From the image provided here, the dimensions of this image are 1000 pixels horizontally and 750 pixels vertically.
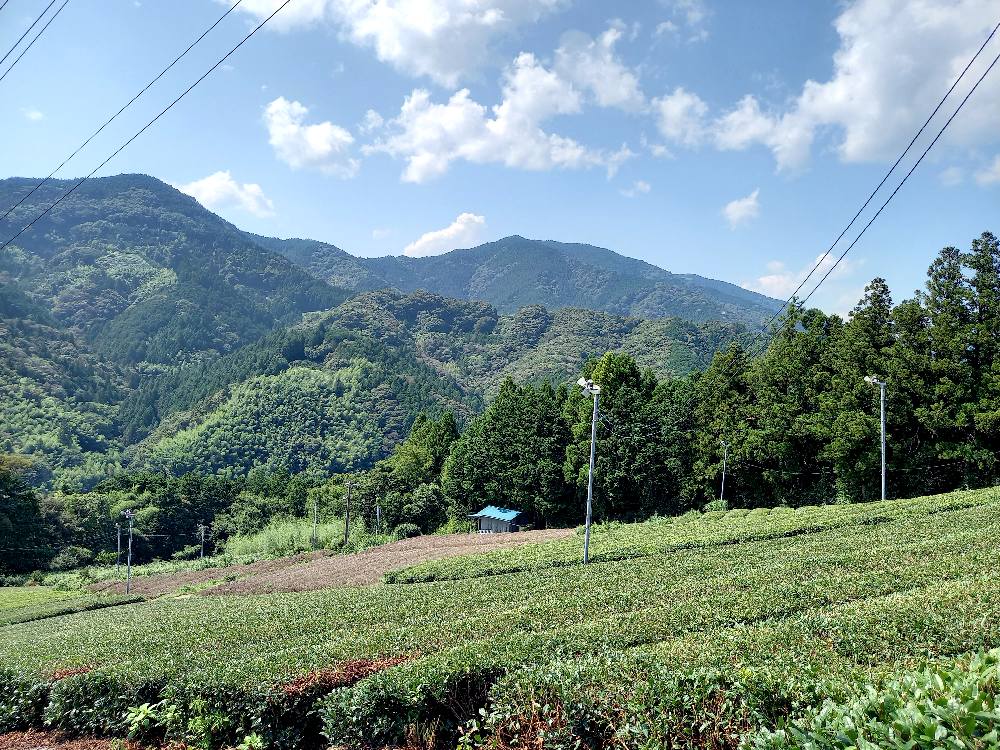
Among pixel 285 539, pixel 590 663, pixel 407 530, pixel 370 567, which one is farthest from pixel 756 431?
pixel 285 539

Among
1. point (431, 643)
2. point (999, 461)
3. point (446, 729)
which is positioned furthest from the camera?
point (999, 461)

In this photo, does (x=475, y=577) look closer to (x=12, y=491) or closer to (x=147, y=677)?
(x=147, y=677)

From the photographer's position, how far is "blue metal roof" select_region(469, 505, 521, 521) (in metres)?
56.5

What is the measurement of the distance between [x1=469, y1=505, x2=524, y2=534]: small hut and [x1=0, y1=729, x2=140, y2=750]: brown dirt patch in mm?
46313

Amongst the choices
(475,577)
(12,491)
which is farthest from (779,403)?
(12,491)

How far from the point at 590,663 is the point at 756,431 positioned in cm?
4283

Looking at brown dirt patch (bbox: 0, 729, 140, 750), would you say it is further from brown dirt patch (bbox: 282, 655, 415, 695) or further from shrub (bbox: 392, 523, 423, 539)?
shrub (bbox: 392, 523, 423, 539)

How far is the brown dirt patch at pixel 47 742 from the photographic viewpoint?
32.7ft

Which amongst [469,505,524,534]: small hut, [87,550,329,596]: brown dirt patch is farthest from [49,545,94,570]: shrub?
[469,505,524,534]: small hut

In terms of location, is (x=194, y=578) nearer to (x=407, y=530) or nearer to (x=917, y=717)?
(x=407, y=530)

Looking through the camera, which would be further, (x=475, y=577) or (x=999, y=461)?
(x=999, y=461)

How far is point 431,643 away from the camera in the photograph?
10.8 metres

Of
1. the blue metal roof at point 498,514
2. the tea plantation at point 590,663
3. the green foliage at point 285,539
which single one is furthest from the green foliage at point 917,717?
the green foliage at point 285,539

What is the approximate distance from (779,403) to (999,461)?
12572mm
